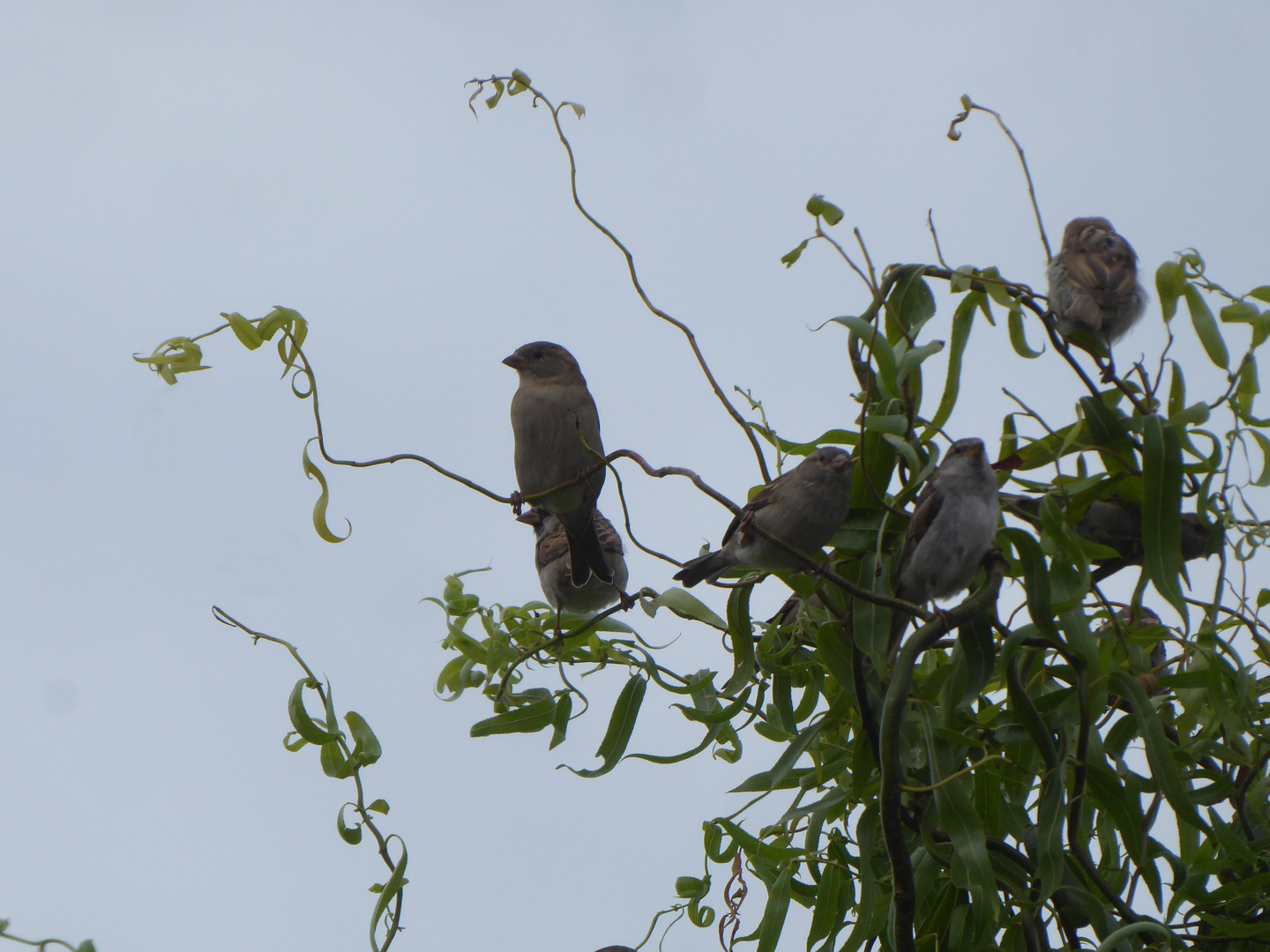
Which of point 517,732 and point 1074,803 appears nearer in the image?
point 1074,803

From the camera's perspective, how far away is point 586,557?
5117 mm

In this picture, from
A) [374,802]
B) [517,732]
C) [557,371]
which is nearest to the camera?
[374,802]

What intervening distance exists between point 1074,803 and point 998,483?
0.69m

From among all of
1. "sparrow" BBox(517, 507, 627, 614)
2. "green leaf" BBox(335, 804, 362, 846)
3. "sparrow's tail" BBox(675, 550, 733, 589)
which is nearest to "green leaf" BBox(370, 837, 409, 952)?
"green leaf" BBox(335, 804, 362, 846)

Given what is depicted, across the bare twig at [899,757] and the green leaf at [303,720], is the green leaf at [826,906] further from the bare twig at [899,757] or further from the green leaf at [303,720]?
the green leaf at [303,720]

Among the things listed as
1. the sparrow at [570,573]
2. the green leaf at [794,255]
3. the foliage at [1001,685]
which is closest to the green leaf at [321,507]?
the foliage at [1001,685]

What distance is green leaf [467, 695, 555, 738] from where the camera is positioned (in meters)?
2.98

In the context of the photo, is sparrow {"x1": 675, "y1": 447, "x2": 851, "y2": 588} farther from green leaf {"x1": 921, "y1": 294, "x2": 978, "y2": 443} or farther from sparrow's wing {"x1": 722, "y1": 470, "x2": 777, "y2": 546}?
green leaf {"x1": 921, "y1": 294, "x2": 978, "y2": 443}

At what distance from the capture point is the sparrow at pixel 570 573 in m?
5.67

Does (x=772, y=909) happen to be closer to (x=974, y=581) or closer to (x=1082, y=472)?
(x=974, y=581)

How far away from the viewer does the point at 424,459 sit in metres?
2.59

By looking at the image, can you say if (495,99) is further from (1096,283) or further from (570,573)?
(570,573)

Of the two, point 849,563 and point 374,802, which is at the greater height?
point 849,563

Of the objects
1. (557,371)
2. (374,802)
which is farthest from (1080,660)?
(557,371)
